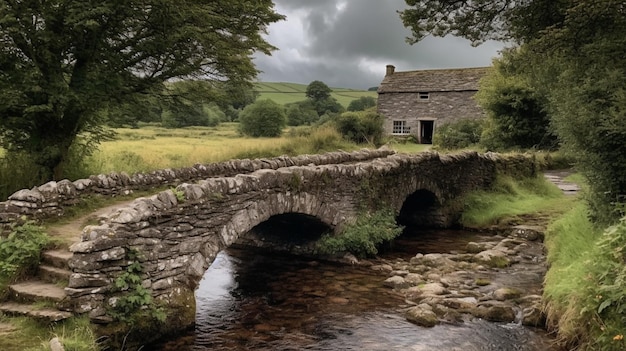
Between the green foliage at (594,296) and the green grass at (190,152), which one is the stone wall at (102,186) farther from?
the green foliage at (594,296)

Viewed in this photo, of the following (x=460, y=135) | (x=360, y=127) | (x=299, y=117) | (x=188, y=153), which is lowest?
(x=188, y=153)

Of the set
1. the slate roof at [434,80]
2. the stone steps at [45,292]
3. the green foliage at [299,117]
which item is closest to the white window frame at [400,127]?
the slate roof at [434,80]

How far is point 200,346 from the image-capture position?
23.4ft

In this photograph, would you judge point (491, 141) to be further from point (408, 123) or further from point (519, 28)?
point (519, 28)

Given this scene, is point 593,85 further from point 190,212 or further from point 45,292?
point 45,292

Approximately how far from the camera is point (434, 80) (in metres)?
38.1

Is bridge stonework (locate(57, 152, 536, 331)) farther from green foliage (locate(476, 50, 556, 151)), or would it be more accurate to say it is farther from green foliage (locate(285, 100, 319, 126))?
green foliage (locate(285, 100, 319, 126))

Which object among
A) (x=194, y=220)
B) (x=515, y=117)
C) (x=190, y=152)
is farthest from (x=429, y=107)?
(x=194, y=220)

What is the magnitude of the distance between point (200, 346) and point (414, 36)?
10.3 metres

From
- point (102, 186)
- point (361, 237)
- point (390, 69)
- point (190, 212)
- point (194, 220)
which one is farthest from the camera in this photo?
point (390, 69)

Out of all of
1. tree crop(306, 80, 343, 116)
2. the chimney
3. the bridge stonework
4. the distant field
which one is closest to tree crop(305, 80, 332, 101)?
tree crop(306, 80, 343, 116)

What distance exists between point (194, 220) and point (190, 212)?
0.18 metres

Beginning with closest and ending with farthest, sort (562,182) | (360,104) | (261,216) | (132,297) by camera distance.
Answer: (132,297) → (261,216) → (562,182) → (360,104)

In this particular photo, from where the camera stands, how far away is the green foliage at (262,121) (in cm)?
3538
